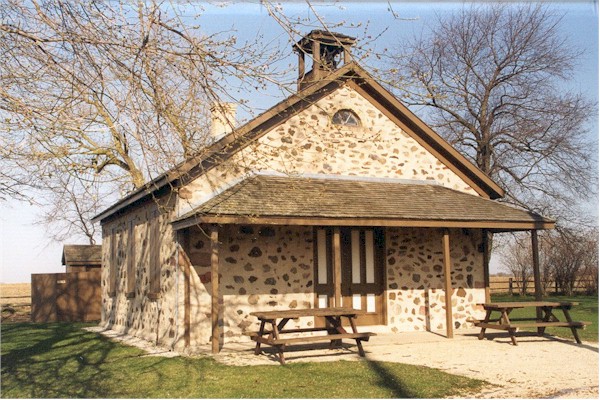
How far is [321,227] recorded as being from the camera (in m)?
13.7

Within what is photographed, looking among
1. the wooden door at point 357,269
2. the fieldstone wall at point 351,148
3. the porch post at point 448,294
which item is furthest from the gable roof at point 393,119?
the porch post at point 448,294

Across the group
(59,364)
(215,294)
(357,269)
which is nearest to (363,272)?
(357,269)

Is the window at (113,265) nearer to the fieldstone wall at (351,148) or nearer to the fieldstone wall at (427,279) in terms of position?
the fieldstone wall at (351,148)

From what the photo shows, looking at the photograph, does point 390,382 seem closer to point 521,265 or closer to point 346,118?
point 346,118

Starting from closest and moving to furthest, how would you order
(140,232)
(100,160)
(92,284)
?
(140,232), (92,284), (100,160)

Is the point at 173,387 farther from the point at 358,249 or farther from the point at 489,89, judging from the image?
the point at 489,89

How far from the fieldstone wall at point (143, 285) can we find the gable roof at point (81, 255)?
6.98 meters

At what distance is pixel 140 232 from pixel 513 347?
854cm

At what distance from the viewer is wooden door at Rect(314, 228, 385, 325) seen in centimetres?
1372

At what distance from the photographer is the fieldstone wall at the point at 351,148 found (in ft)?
45.6

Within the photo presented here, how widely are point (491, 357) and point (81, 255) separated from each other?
19.9 metres

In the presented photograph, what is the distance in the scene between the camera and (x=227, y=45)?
6.38m

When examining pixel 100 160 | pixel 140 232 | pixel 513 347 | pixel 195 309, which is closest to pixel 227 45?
pixel 195 309

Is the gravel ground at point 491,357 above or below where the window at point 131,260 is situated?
below
